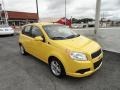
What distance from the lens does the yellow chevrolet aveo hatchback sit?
3.85m

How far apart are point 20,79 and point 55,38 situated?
166cm

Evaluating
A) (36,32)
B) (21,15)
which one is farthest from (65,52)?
(21,15)

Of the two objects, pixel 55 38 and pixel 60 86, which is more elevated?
pixel 55 38

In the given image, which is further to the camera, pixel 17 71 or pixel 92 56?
pixel 17 71

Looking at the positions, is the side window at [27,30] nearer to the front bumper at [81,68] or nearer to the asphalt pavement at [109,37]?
the front bumper at [81,68]

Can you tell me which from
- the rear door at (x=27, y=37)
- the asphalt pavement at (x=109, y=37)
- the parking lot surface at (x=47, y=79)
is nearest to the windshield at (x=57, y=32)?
the rear door at (x=27, y=37)

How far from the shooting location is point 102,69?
196 inches

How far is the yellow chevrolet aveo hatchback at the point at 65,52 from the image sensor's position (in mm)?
3845

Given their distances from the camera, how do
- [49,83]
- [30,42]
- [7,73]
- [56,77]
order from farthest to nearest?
[30,42]
[7,73]
[56,77]
[49,83]

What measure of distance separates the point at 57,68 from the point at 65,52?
2.31ft

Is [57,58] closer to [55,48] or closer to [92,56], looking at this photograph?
[55,48]

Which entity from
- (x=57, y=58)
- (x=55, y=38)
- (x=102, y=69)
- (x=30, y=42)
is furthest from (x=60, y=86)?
(x=30, y=42)

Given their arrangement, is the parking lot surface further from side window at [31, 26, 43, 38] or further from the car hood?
side window at [31, 26, 43, 38]

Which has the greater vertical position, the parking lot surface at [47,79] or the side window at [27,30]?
the side window at [27,30]
